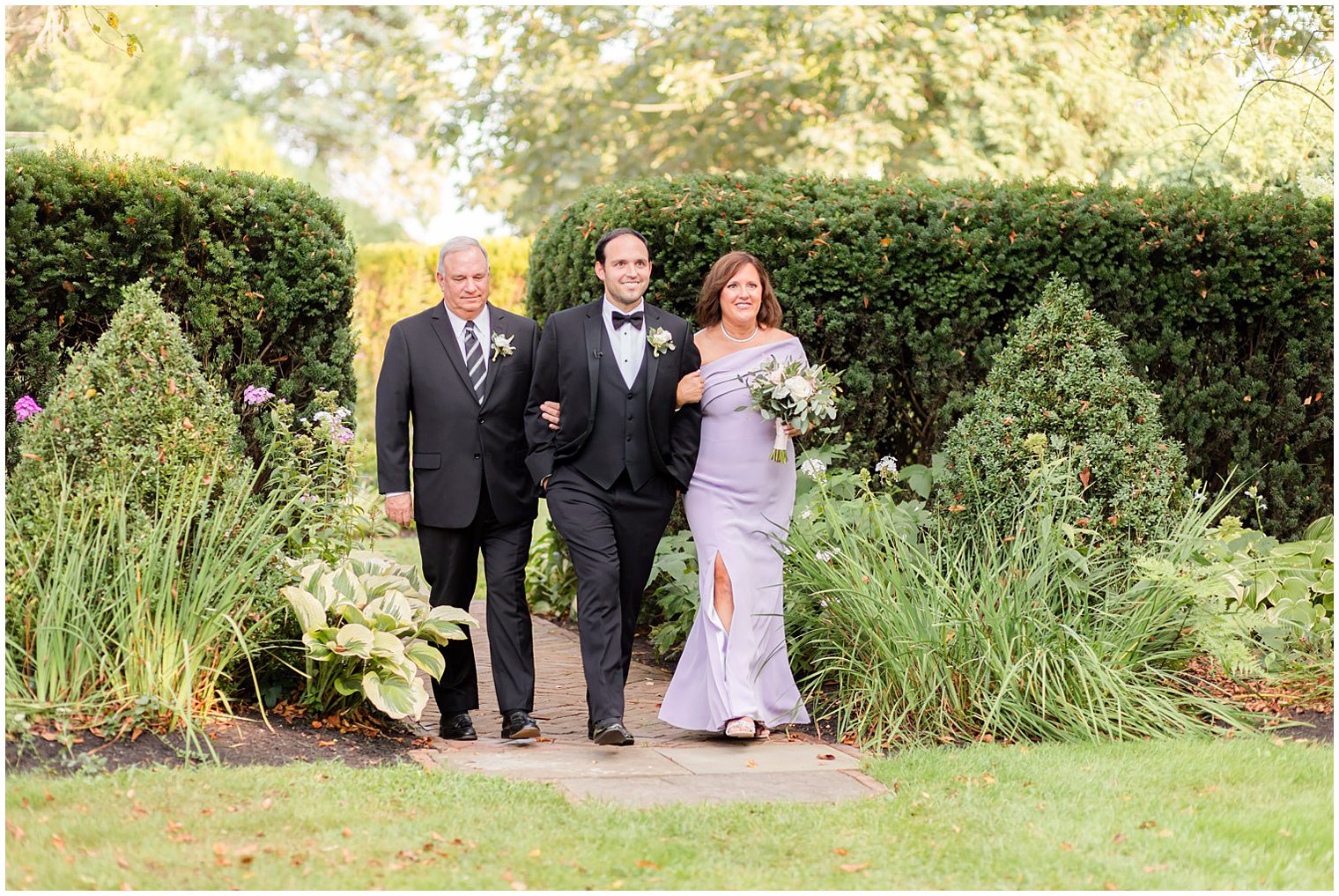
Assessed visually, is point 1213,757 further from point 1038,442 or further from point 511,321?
point 511,321

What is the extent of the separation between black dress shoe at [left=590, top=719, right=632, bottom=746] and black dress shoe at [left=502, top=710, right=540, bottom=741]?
13.0 inches

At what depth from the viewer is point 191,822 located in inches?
150

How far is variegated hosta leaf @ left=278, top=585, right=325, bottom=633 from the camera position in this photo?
16.4ft

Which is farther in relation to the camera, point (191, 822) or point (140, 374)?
point (140, 374)

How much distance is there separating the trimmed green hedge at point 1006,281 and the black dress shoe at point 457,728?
8.22 ft

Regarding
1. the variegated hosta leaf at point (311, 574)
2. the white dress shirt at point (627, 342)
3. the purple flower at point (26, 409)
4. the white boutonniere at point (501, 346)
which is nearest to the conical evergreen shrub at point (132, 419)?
the purple flower at point (26, 409)

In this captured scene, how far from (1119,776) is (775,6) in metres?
12.9

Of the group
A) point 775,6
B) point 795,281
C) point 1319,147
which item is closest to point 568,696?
point 795,281

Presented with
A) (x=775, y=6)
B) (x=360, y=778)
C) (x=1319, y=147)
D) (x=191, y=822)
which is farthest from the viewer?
(x=775, y=6)

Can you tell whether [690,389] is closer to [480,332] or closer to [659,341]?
[659,341]

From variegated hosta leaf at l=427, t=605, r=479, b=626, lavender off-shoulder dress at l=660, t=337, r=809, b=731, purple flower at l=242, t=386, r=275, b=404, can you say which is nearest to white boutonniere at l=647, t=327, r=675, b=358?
lavender off-shoulder dress at l=660, t=337, r=809, b=731

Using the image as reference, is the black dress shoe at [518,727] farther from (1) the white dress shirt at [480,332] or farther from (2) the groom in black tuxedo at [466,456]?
(1) the white dress shirt at [480,332]

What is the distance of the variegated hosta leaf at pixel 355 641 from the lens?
4.98m

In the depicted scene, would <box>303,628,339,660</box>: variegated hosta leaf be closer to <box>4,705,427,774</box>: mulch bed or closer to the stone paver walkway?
<box>4,705,427,774</box>: mulch bed
